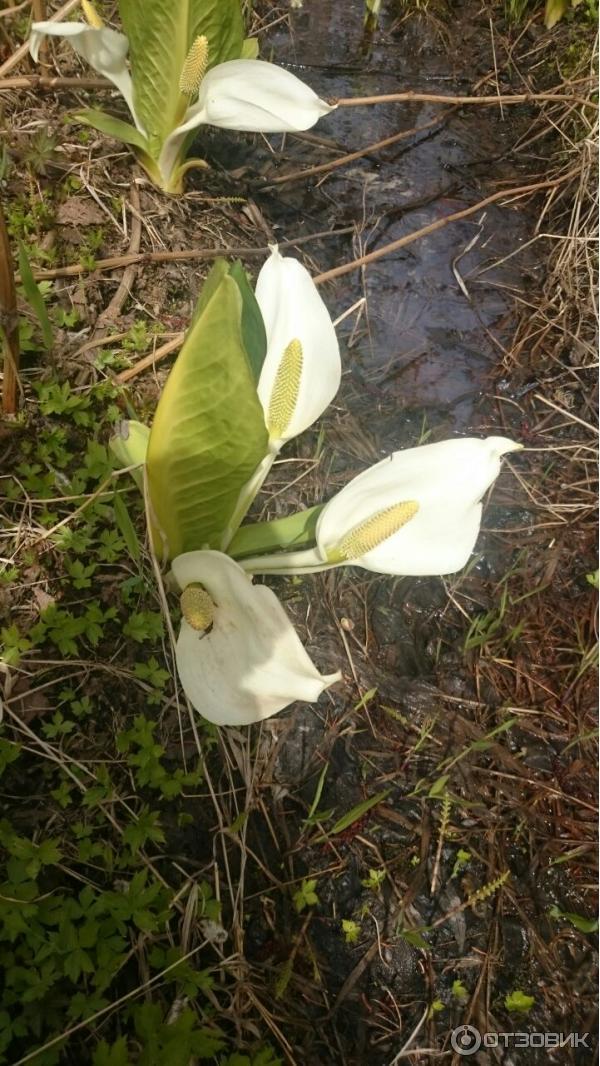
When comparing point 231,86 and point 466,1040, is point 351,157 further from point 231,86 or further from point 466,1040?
point 466,1040

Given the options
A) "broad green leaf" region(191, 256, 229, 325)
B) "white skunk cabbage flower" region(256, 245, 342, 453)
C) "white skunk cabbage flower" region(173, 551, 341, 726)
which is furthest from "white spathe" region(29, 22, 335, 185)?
"white skunk cabbage flower" region(173, 551, 341, 726)

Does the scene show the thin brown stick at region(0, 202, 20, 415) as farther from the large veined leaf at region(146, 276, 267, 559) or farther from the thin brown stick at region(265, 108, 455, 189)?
the thin brown stick at region(265, 108, 455, 189)

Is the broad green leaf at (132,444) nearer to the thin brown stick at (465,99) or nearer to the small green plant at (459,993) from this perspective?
the small green plant at (459,993)

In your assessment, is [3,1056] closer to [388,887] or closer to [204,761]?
[204,761]

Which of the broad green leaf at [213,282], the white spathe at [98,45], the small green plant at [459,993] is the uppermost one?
the white spathe at [98,45]

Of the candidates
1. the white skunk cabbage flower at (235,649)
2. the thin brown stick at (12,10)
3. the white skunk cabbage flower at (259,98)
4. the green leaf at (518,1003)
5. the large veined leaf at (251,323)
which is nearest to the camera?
the white skunk cabbage flower at (235,649)

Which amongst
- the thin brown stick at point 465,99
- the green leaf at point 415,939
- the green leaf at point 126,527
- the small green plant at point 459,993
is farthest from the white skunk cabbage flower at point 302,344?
the thin brown stick at point 465,99
